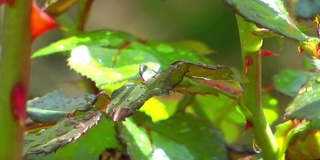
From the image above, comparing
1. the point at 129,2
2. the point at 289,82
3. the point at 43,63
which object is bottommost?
the point at 289,82

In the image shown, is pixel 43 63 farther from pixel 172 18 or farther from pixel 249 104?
pixel 249 104

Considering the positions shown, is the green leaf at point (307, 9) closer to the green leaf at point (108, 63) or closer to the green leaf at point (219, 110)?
the green leaf at point (108, 63)

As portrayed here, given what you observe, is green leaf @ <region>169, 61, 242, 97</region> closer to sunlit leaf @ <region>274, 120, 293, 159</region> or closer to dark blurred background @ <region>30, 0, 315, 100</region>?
sunlit leaf @ <region>274, 120, 293, 159</region>

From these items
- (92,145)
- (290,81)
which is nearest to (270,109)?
(290,81)

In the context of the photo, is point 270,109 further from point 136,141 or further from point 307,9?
point 307,9

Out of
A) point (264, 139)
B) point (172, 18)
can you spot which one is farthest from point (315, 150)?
point (172, 18)

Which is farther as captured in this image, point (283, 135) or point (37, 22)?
point (283, 135)
